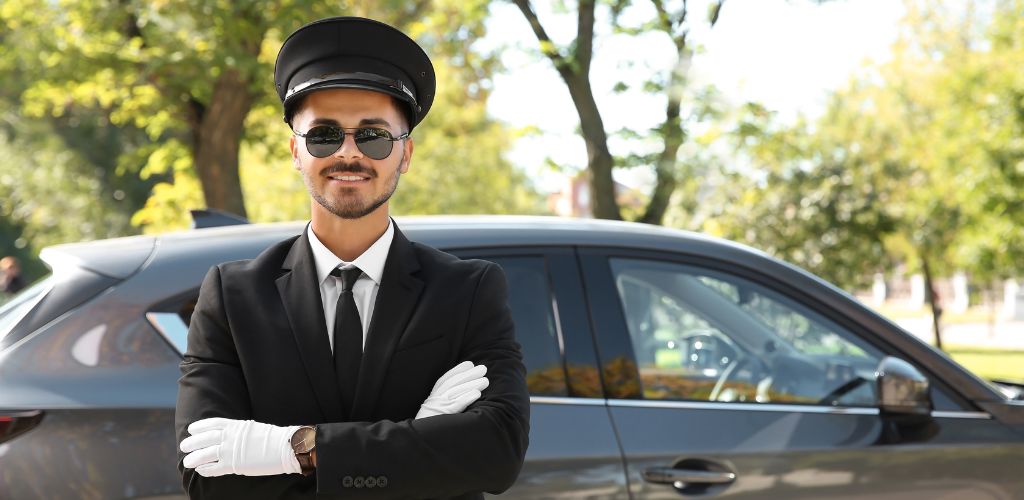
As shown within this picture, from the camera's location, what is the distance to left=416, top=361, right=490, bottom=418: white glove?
188cm

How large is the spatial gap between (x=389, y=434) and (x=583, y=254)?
5.03ft

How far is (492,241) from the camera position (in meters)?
3.21

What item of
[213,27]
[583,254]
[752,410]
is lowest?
[752,410]

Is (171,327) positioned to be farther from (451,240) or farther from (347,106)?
(347,106)

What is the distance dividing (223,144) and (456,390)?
12038 mm

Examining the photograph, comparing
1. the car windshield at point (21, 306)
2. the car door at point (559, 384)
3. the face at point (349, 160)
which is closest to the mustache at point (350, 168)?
the face at point (349, 160)

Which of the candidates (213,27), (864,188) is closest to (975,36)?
(864,188)

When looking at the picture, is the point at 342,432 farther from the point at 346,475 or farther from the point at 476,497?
the point at 476,497

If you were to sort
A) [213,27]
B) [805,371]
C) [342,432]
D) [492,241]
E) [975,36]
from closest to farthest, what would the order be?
[342,432] → [492,241] → [805,371] → [213,27] → [975,36]

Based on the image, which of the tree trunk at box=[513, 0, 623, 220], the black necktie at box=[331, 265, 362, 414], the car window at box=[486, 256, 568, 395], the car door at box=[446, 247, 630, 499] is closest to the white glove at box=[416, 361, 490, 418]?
the black necktie at box=[331, 265, 362, 414]

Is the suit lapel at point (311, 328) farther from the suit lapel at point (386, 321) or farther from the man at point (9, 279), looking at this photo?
the man at point (9, 279)

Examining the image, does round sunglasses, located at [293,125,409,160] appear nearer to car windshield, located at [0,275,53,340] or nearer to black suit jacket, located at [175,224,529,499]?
black suit jacket, located at [175,224,529,499]

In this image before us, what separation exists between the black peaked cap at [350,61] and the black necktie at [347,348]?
36 cm

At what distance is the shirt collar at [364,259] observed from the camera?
195 centimetres
